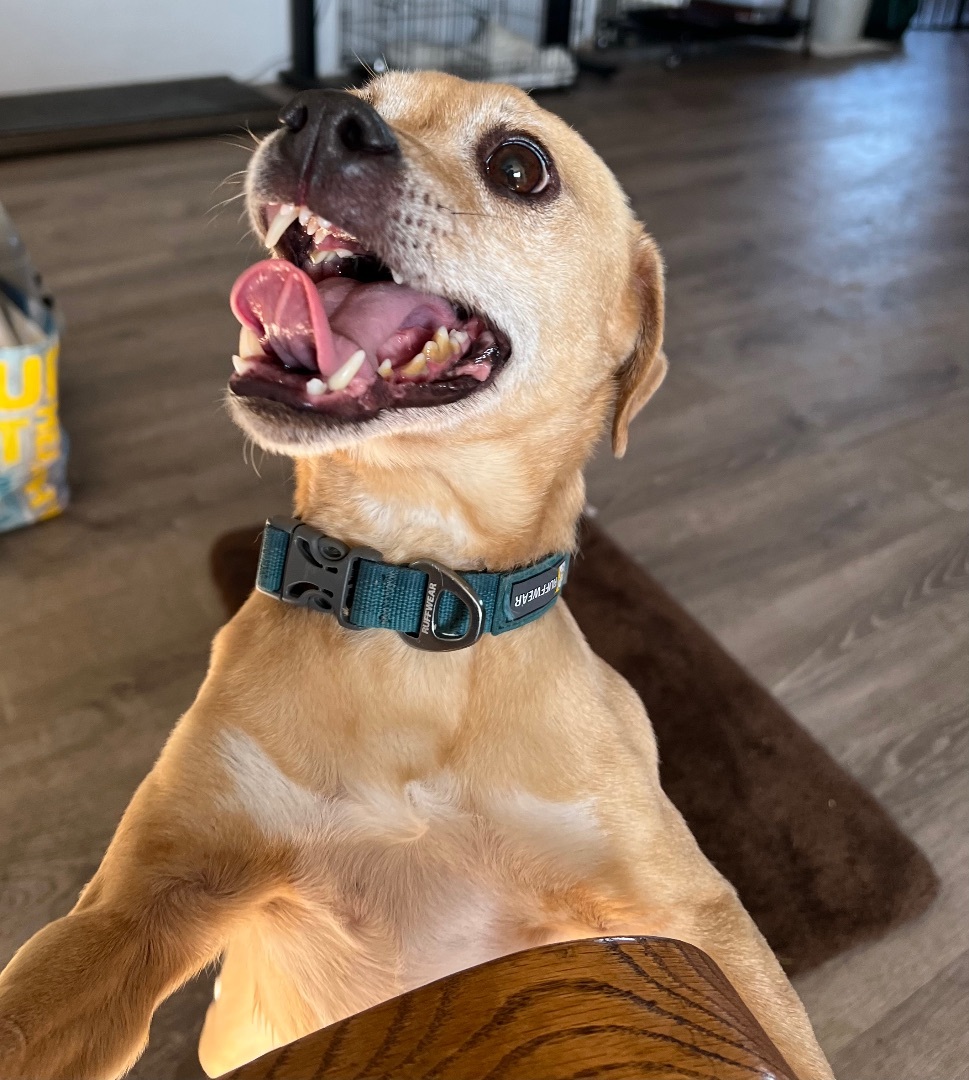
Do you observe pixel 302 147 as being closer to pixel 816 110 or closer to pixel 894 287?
pixel 894 287

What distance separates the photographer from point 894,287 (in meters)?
4.05

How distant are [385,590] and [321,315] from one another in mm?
335

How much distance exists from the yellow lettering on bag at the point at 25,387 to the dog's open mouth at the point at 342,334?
1.13 m

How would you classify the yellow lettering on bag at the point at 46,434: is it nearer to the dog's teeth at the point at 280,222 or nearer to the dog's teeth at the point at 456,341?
the dog's teeth at the point at 280,222

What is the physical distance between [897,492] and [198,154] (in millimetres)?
3562

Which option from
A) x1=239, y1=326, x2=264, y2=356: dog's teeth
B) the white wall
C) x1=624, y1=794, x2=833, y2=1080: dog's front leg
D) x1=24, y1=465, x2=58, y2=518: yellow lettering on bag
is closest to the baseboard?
the white wall

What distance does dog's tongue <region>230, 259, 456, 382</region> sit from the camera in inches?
42.0

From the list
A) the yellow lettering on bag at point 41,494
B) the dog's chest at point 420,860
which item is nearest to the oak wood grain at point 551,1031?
the dog's chest at point 420,860

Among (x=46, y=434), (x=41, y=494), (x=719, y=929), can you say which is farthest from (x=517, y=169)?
(x=41, y=494)

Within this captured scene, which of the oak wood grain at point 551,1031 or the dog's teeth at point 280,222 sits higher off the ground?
the dog's teeth at point 280,222

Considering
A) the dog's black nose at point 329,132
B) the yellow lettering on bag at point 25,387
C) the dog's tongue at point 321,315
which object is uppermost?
the dog's black nose at point 329,132

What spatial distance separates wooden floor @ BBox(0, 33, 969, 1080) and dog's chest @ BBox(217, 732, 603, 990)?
0.49 m

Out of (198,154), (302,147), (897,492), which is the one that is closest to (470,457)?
(302,147)

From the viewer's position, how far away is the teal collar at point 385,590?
1.18 m
